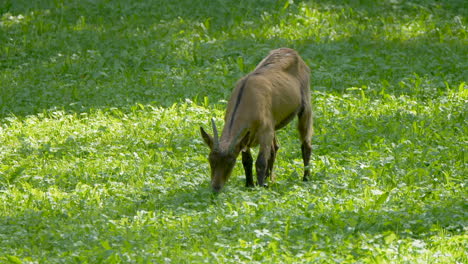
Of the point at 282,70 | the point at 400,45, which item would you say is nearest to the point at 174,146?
the point at 282,70

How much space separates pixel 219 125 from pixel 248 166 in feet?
9.31

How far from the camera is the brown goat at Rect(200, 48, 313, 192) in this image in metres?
9.69

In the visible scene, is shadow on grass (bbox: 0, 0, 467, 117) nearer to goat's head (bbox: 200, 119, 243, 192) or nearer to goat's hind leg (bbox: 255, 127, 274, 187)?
goat's hind leg (bbox: 255, 127, 274, 187)

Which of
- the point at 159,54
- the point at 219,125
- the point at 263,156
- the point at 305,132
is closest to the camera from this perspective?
the point at 263,156

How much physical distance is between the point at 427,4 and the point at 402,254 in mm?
13561

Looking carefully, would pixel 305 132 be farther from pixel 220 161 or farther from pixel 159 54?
pixel 159 54

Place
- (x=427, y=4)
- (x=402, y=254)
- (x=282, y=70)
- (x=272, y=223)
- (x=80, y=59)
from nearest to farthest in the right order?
1. (x=402, y=254)
2. (x=272, y=223)
3. (x=282, y=70)
4. (x=80, y=59)
5. (x=427, y=4)

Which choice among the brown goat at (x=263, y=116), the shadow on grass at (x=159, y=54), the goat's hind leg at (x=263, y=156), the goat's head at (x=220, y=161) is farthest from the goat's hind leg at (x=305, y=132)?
the shadow on grass at (x=159, y=54)

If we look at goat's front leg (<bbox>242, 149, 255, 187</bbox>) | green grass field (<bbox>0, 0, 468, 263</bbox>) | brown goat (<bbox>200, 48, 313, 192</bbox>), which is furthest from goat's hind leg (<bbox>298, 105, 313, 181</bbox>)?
goat's front leg (<bbox>242, 149, 255, 187</bbox>)

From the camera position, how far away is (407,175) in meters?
10.1

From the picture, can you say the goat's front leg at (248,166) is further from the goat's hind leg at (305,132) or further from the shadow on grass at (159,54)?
the shadow on grass at (159,54)

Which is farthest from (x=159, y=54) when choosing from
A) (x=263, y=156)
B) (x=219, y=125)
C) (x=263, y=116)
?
(x=263, y=156)

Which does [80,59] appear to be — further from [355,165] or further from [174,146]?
[355,165]

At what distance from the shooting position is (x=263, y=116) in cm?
1015
